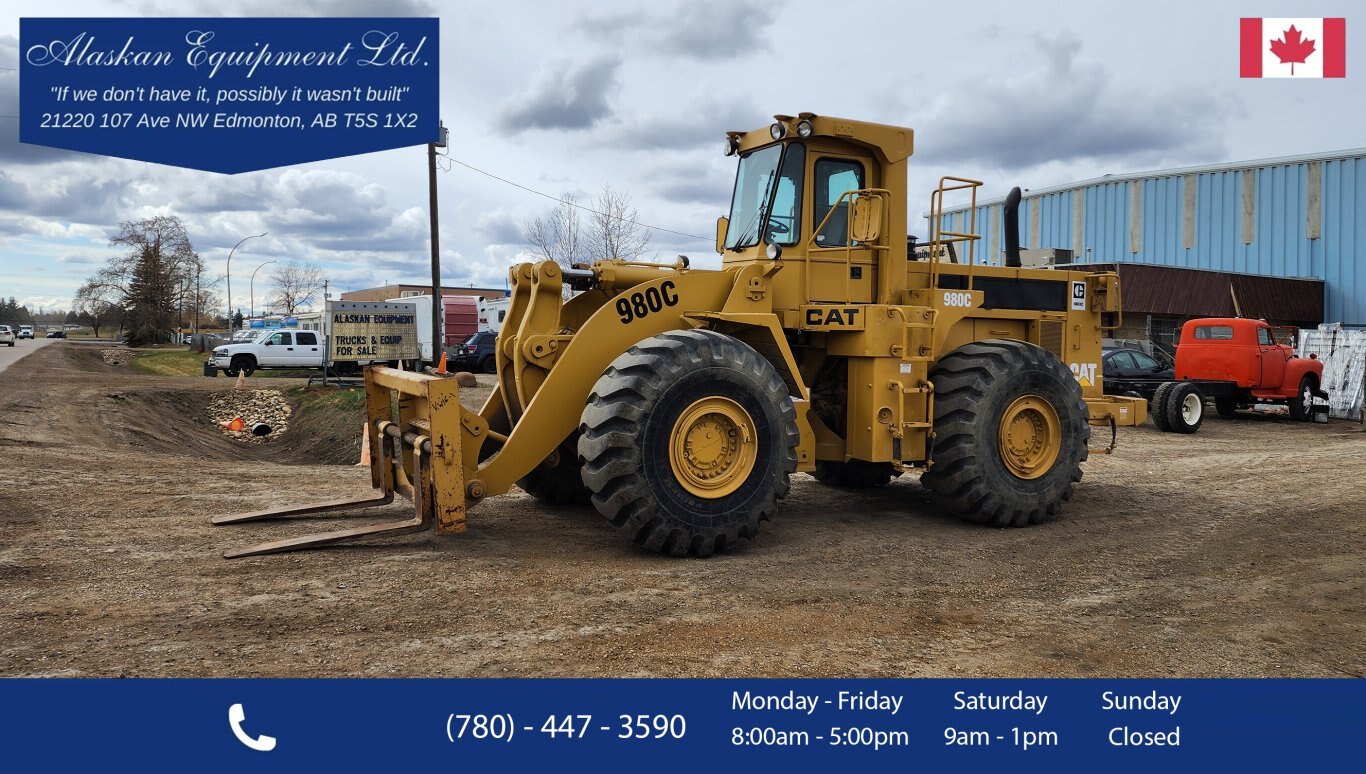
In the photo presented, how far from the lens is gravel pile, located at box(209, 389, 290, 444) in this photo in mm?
20469

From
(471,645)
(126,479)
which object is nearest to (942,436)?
(471,645)

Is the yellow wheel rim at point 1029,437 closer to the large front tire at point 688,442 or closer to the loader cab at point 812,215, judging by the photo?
the loader cab at point 812,215

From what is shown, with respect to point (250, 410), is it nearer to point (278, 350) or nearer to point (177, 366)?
point (278, 350)

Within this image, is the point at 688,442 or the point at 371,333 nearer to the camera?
the point at 688,442

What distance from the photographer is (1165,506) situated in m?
9.68

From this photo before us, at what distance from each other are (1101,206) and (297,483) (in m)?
34.4

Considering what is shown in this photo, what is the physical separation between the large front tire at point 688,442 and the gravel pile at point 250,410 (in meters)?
15.7

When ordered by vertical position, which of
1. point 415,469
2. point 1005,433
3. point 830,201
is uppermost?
point 830,201

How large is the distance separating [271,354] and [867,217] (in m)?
28.8

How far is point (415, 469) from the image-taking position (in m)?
6.86

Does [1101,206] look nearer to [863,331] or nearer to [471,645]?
[863,331]

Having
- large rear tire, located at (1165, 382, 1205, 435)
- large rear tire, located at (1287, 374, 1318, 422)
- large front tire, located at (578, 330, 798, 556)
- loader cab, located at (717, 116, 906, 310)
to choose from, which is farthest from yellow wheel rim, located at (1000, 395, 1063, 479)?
large rear tire, located at (1287, 374, 1318, 422)

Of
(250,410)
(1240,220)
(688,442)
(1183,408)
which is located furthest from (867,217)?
(1240,220)

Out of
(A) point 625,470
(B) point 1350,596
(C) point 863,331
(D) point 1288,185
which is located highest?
(D) point 1288,185
